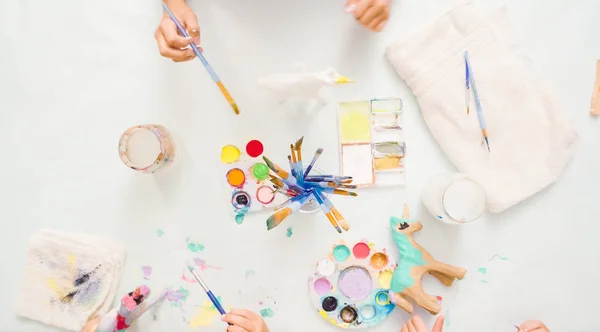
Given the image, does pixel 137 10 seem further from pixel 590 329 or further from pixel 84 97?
pixel 590 329

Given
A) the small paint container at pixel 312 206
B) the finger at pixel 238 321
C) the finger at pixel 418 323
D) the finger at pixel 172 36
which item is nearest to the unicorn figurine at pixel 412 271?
the finger at pixel 418 323

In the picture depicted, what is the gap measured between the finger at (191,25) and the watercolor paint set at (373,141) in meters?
0.26

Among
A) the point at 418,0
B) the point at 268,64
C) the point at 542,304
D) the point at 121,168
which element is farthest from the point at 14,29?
the point at 542,304

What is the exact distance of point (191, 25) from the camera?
2.62 ft

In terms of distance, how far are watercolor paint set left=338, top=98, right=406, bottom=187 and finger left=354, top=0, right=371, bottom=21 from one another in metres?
0.15

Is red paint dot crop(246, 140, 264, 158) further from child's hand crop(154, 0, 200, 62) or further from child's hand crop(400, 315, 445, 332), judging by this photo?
child's hand crop(400, 315, 445, 332)

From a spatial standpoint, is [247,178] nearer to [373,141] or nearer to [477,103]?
[373,141]

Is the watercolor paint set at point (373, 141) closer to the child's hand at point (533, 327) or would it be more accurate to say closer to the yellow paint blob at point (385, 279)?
the yellow paint blob at point (385, 279)

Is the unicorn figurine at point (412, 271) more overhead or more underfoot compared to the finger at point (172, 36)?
more underfoot

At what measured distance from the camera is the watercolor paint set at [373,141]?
2.83 feet

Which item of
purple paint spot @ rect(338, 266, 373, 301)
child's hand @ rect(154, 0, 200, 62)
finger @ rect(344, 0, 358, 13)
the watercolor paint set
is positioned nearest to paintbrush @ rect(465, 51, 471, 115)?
the watercolor paint set

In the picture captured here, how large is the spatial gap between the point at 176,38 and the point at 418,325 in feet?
1.95

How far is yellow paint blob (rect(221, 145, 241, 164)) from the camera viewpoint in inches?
34.2

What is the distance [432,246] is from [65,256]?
2.10 feet
